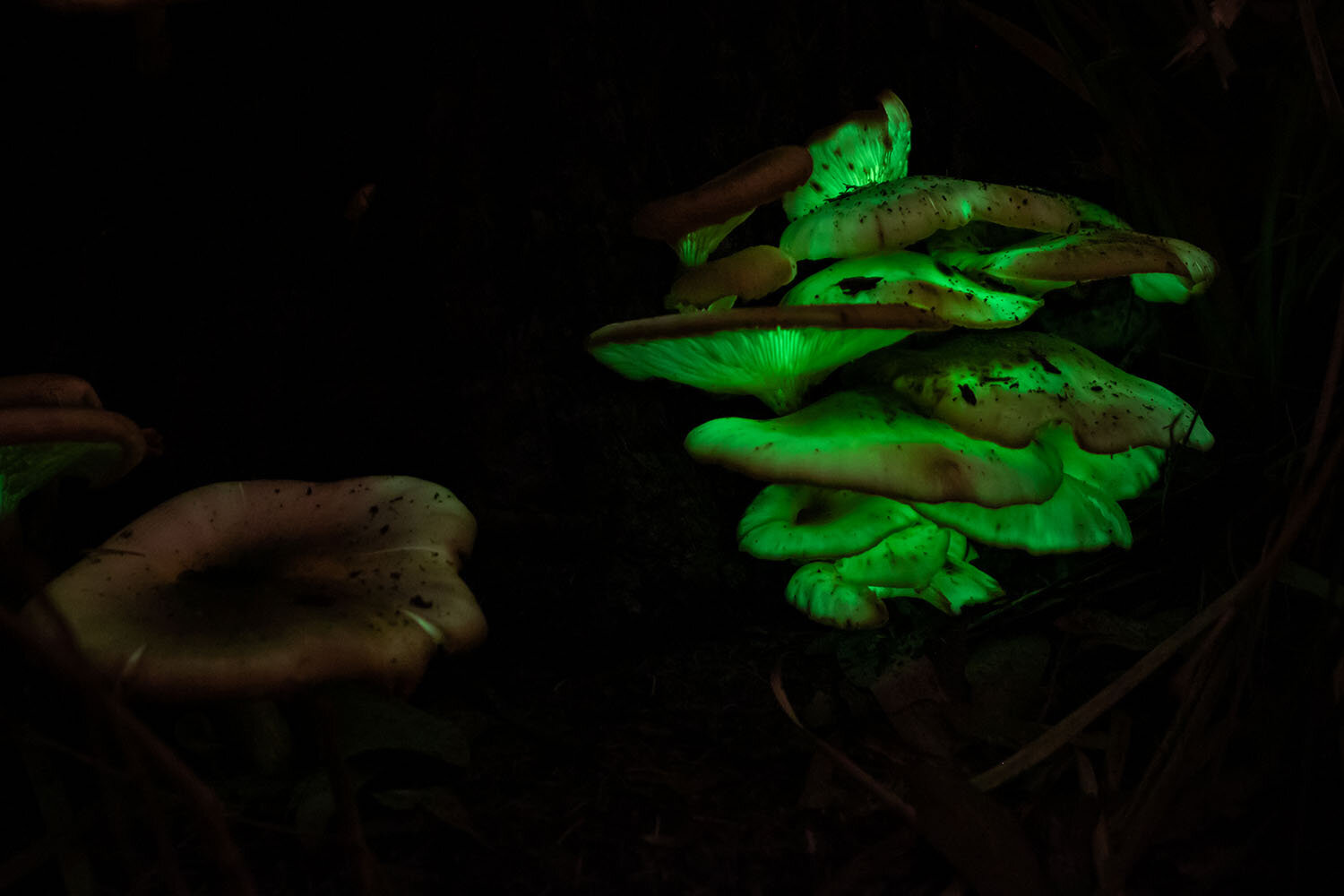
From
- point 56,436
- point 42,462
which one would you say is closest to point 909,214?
point 56,436

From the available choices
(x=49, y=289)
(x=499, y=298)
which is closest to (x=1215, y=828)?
(x=499, y=298)

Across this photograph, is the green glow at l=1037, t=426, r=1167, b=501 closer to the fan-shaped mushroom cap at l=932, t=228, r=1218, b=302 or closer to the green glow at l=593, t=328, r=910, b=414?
the fan-shaped mushroom cap at l=932, t=228, r=1218, b=302

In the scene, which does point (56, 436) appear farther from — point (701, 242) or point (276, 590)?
point (701, 242)

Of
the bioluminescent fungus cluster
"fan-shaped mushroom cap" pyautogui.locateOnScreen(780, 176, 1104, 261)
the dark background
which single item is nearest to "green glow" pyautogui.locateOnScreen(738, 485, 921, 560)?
the bioluminescent fungus cluster

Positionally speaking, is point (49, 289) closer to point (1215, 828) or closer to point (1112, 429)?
point (1112, 429)

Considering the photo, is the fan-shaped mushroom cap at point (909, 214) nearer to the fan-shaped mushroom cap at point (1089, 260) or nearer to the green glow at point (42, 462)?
the fan-shaped mushroom cap at point (1089, 260)

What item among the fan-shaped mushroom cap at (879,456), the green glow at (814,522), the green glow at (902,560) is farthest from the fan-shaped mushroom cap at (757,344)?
the green glow at (902,560)
